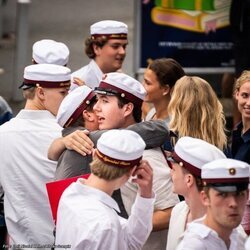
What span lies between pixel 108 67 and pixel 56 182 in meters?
2.83

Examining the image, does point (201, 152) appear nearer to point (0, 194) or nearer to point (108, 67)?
point (0, 194)

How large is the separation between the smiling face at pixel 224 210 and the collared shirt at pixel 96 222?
1.45 ft

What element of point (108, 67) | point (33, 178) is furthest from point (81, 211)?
point (108, 67)

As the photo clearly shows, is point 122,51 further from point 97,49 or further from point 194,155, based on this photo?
point 194,155

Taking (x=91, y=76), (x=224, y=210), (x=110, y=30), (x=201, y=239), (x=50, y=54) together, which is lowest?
(x=201, y=239)

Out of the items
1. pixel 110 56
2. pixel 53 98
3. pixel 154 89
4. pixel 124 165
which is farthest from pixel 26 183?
pixel 110 56

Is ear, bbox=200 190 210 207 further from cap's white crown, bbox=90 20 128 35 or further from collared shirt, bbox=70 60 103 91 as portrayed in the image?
cap's white crown, bbox=90 20 128 35

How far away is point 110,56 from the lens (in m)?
9.41

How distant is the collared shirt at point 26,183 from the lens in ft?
24.2

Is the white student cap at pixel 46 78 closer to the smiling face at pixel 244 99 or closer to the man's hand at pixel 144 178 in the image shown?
the smiling face at pixel 244 99

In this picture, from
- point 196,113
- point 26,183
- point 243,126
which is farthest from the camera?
point 243,126

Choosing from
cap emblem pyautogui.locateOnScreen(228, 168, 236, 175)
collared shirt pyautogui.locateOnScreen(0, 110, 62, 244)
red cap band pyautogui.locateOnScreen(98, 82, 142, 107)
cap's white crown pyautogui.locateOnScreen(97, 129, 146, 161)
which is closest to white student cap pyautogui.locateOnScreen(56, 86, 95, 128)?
red cap band pyautogui.locateOnScreen(98, 82, 142, 107)

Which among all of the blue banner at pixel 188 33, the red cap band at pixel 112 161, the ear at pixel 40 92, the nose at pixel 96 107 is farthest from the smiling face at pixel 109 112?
the blue banner at pixel 188 33

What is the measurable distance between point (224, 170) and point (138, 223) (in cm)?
58
